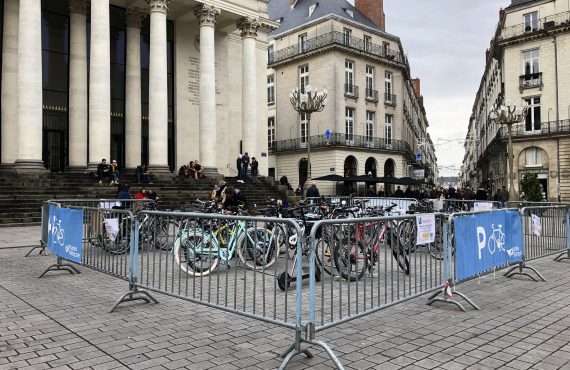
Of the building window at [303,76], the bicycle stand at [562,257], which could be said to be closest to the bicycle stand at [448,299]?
the bicycle stand at [562,257]

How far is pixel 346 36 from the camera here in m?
44.5

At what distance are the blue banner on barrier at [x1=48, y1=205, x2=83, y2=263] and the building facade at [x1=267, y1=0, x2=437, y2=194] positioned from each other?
35096mm

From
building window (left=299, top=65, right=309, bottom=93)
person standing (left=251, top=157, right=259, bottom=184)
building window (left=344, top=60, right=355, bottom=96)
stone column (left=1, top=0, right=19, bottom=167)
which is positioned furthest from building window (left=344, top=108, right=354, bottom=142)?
stone column (left=1, top=0, right=19, bottom=167)

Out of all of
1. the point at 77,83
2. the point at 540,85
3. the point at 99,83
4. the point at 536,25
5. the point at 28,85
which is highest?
the point at 536,25

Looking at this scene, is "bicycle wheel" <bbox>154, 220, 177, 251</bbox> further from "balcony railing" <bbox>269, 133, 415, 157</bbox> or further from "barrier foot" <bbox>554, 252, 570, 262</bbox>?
"balcony railing" <bbox>269, 133, 415, 157</bbox>

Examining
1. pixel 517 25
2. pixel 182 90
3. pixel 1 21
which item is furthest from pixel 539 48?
pixel 1 21

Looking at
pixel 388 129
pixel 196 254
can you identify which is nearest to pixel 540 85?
pixel 388 129

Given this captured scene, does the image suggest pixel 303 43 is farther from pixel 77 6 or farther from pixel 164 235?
pixel 164 235

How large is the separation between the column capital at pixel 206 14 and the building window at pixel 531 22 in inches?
1256

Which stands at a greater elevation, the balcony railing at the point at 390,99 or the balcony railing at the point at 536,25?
the balcony railing at the point at 536,25

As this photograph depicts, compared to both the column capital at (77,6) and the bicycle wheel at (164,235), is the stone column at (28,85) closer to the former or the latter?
the column capital at (77,6)

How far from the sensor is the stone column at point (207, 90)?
→ 2678 centimetres

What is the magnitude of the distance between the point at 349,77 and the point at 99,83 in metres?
28.0

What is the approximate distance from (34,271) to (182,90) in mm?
23218
